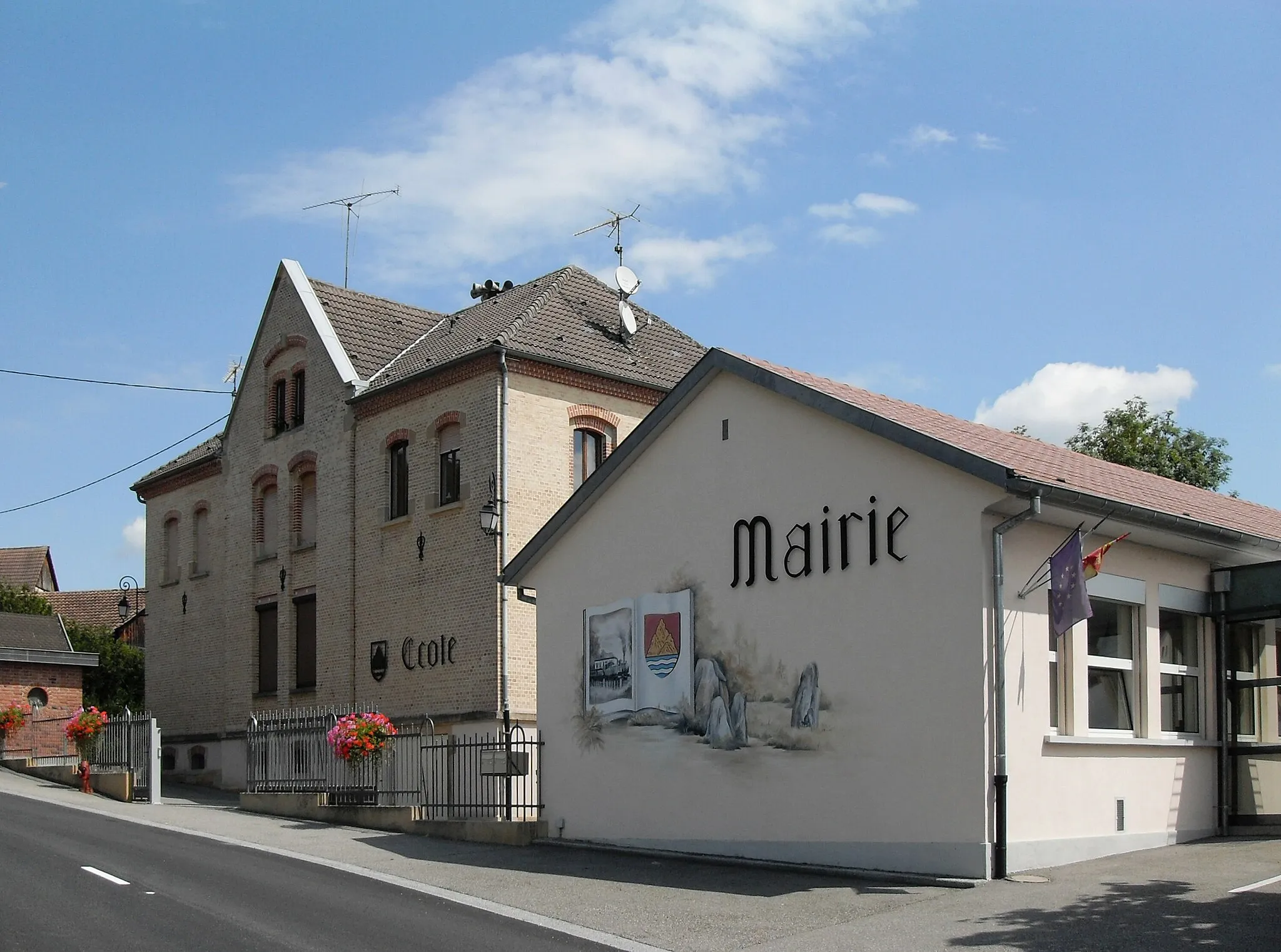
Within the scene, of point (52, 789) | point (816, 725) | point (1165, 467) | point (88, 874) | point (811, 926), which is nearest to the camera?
point (811, 926)

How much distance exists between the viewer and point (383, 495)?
27.4 m

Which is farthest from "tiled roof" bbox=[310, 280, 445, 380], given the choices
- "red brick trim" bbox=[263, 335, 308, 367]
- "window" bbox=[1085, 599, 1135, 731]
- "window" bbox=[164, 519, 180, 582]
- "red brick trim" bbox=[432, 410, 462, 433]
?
"window" bbox=[1085, 599, 1135, 731]

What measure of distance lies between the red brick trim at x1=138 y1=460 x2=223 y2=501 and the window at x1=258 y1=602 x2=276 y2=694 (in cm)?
418

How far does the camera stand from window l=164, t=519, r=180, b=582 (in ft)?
118

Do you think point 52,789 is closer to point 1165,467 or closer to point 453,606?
point 453,606

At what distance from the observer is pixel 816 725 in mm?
14914

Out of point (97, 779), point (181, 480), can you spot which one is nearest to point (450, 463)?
point (97, 779)

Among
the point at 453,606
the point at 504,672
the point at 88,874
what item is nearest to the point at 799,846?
the point at 88,874

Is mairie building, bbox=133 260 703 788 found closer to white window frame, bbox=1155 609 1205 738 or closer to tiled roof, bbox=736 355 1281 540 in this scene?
tiled roof, bbox=736 355 1281 540

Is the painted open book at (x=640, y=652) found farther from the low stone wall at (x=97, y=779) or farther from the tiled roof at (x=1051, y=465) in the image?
the low stone wall at (x=97, y=779)

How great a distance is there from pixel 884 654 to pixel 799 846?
2.37m

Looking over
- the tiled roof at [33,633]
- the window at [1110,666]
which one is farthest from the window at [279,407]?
the window at [1110,666]

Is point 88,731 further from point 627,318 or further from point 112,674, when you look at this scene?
point 112,674

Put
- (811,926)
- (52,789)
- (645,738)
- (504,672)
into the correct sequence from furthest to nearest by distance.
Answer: (52,789) → (504,672) → (645,738) → (811,926)
